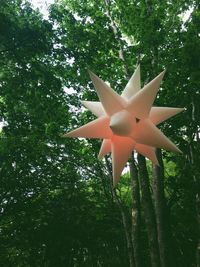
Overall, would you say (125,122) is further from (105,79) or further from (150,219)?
(105,79)

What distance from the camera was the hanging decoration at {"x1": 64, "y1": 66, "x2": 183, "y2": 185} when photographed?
12.3ft

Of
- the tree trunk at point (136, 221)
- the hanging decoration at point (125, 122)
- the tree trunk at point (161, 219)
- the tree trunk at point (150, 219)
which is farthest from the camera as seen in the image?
the tree trunk at point (136, 221)

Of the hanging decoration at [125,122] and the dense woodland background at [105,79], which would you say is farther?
the dense woodland background at [105,79]

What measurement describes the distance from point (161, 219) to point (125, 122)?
6855mm

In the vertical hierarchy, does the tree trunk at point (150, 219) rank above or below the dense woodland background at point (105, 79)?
below

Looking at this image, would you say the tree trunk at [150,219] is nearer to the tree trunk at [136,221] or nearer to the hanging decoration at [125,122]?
the tree trunk at [136,221]

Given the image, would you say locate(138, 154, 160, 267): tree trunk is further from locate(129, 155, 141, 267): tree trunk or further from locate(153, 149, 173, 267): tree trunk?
locate(129, 155, 141, 267): tree trunk

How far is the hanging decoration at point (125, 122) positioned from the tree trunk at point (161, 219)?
6.16 m

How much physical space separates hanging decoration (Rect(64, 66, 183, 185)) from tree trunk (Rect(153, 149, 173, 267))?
6.16 meters

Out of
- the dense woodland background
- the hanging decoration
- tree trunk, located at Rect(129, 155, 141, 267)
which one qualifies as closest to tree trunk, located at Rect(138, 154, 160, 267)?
the dense woodland background

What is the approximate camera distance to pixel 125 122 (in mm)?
3672

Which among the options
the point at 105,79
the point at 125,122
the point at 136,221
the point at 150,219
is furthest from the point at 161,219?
the point at 125,122

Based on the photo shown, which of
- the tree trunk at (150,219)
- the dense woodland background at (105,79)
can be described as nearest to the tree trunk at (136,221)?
the dense woodland background at (105,79)

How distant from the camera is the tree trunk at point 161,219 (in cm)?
959
